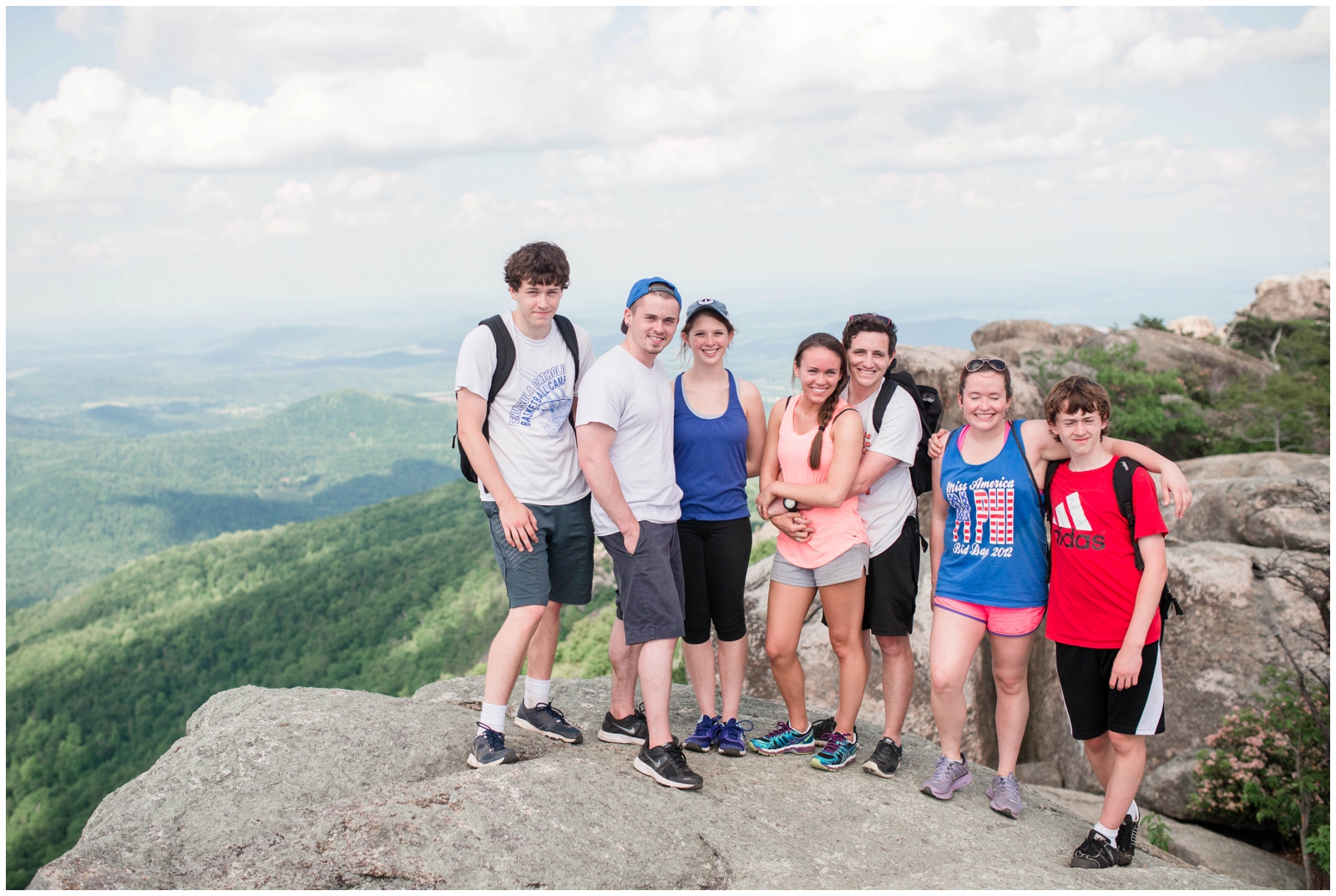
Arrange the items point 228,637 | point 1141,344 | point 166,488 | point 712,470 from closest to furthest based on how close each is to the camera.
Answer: point 712,470, point 1141,344, point 228,637, point 166,488

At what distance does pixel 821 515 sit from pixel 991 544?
1.00m

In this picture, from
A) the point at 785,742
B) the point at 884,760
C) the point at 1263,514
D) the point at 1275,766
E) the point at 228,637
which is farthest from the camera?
the point at 228,637

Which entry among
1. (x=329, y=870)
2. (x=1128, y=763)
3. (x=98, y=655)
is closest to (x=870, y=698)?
(x=1128, y=763)

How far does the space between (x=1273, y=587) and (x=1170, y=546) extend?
130 centimetres

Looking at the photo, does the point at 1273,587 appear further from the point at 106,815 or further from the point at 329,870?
the point at 106,815

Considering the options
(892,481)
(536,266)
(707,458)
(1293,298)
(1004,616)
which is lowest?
(1004,616)

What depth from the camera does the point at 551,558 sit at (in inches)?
214

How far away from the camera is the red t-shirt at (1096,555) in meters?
4.71

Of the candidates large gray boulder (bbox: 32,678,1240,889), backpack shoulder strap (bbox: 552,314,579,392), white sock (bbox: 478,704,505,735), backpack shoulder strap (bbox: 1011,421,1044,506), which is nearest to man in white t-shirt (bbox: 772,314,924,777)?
backpack shoulder strap (bbox: 1011,421,1044,506)

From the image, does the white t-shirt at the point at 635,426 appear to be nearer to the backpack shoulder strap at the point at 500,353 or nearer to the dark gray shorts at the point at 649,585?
the dark gray shorts at the point at 649,585

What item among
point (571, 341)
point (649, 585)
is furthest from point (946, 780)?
point (571, 341)

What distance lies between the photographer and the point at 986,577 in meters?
5.09

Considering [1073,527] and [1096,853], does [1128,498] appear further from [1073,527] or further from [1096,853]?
[1096,853]

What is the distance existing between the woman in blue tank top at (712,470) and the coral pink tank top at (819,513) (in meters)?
0.20
